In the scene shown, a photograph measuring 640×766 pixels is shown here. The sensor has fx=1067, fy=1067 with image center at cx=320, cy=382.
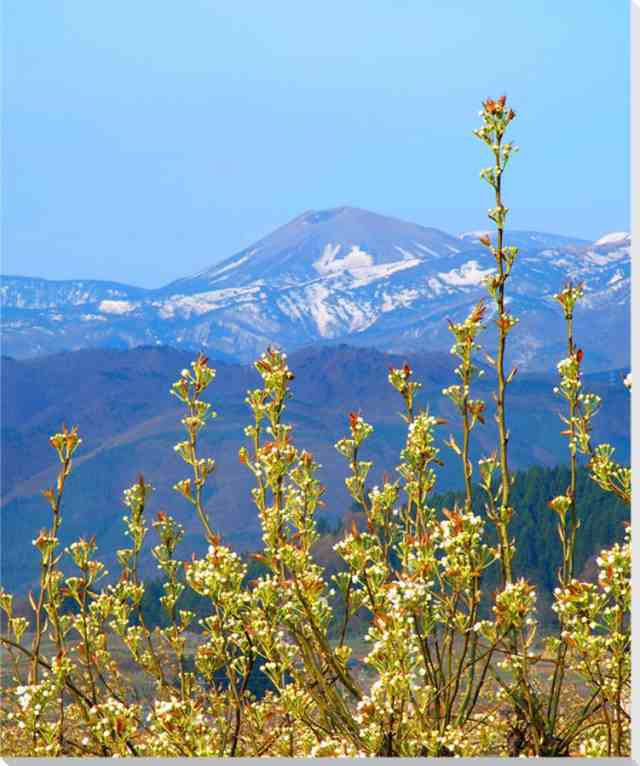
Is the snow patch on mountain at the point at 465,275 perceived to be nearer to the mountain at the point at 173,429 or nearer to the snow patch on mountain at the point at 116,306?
the mountain at the point at 173,429

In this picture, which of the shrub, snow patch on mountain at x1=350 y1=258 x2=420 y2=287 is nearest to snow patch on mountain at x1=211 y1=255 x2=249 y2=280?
A: snow patch on mountain at x1=350 y1=258 x2=420 y2=287

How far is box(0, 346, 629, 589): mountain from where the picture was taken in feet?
174

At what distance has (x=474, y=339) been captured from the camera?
1.87 metres

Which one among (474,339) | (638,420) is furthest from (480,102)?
(638,420)

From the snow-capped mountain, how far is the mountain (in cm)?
750

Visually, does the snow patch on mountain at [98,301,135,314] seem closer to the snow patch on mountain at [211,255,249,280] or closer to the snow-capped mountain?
the snow-capped mountain

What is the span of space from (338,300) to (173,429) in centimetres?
6829

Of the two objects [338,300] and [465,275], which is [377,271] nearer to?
[338,300]

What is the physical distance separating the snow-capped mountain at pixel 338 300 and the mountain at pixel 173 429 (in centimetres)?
750

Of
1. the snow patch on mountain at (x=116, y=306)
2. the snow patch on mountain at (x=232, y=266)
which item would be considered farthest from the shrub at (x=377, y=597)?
the snow patch on mountain at (x=116, y=306)

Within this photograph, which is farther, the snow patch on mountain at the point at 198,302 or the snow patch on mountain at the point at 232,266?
the snow patch on mountain at the point at 198,302

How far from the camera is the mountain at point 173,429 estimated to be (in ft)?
174

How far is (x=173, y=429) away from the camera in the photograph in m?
76.6

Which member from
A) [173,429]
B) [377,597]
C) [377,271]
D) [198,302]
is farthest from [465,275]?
[377,597]
